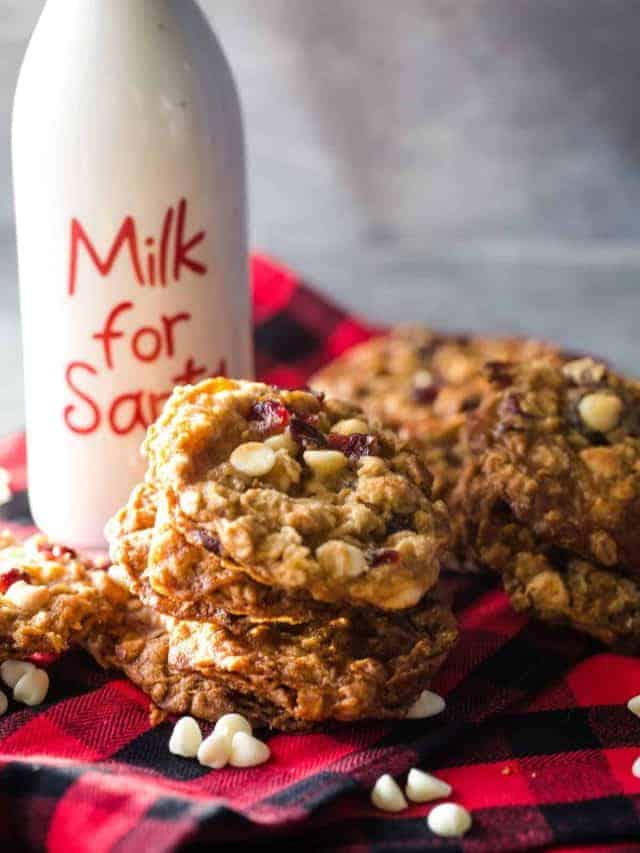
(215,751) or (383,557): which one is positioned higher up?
(383,557)

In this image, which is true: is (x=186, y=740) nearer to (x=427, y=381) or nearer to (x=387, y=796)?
(x=387, y=796)

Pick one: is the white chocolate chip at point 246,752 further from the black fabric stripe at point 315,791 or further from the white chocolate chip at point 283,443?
the white chocolate chip at point 283,443

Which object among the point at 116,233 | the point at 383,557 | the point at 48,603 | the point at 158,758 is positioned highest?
the point at 116,233

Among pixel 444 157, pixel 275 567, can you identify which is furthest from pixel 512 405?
pixel 444 157

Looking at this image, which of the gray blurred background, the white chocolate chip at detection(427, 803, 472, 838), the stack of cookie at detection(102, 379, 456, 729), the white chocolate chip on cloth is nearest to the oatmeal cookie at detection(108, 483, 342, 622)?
the stack of cookie at detection(102, 379, 456, 729)

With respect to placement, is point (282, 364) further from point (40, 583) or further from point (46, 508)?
point (40, 583)

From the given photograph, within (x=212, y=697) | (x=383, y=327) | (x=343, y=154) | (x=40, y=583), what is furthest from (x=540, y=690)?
(x=343, y=154)

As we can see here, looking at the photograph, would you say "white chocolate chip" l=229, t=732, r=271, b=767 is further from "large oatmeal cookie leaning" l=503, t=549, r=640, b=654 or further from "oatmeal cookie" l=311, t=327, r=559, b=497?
"oatmeal cookie" l=311, t=327, r=559, b=497
